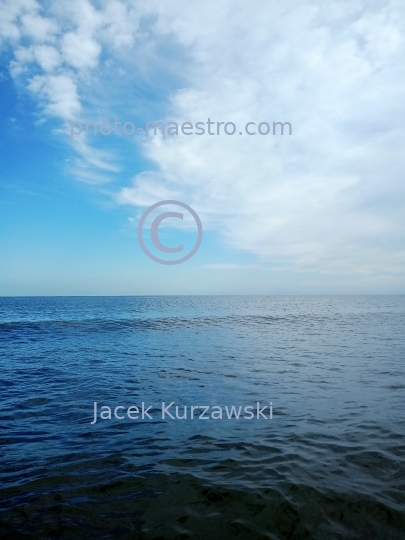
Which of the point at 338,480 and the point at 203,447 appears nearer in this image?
the point at 338,480

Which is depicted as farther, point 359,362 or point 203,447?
point 359,362

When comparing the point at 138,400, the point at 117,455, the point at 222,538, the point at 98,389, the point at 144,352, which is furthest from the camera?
the point at 144,352

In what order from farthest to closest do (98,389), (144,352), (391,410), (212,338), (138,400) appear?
(212,338), (144,352), (98,389), (138,400), (391,410)

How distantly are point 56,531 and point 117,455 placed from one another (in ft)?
9.39

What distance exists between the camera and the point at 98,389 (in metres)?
15.0

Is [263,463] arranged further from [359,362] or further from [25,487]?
[359,362]

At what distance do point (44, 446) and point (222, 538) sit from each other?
5.74 meters

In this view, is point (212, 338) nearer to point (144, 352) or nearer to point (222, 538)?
point (144, 352)

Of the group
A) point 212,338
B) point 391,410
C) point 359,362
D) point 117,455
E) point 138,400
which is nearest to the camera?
point 117,455

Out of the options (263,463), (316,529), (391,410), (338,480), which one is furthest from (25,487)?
(391,410)

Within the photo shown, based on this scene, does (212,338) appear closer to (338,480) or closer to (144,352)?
(144,352)

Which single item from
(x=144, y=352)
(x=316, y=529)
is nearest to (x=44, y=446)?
(x=316, y=529)

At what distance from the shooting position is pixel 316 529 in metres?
5.81

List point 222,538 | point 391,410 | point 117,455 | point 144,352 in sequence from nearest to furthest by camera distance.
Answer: point 222,538 < point 117,455 < point 391,410 < point 144,352
